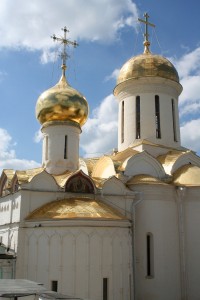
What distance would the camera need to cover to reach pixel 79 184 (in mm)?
12633

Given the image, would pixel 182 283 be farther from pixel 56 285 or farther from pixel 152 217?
pixel 56 285

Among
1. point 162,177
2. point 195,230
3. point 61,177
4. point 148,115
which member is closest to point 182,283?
point 195,230

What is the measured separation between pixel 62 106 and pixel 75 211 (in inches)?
217

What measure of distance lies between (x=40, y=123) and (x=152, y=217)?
261 inches

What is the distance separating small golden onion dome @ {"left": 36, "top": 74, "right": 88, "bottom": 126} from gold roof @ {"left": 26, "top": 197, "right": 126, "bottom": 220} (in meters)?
4.42

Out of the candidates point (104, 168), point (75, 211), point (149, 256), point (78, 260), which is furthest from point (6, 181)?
point (149, 256)

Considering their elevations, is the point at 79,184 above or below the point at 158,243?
above

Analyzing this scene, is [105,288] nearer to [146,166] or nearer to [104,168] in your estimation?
[104,168]

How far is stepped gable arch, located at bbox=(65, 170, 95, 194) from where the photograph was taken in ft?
41.1

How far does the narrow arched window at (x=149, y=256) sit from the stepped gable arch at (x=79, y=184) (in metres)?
2.73

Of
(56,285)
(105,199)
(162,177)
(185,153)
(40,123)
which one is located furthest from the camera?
(40,123)

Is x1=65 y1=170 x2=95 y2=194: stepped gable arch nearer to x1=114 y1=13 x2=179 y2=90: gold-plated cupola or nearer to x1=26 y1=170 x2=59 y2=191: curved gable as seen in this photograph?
x1=26 y1=170 x2=59 y2=191: curved gable

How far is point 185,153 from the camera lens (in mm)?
14930

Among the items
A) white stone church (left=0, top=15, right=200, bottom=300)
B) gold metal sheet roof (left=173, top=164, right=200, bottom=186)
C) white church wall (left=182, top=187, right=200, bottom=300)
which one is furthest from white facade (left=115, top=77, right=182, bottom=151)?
white church wall (left=182, top=187, right=200, bottom=300)
